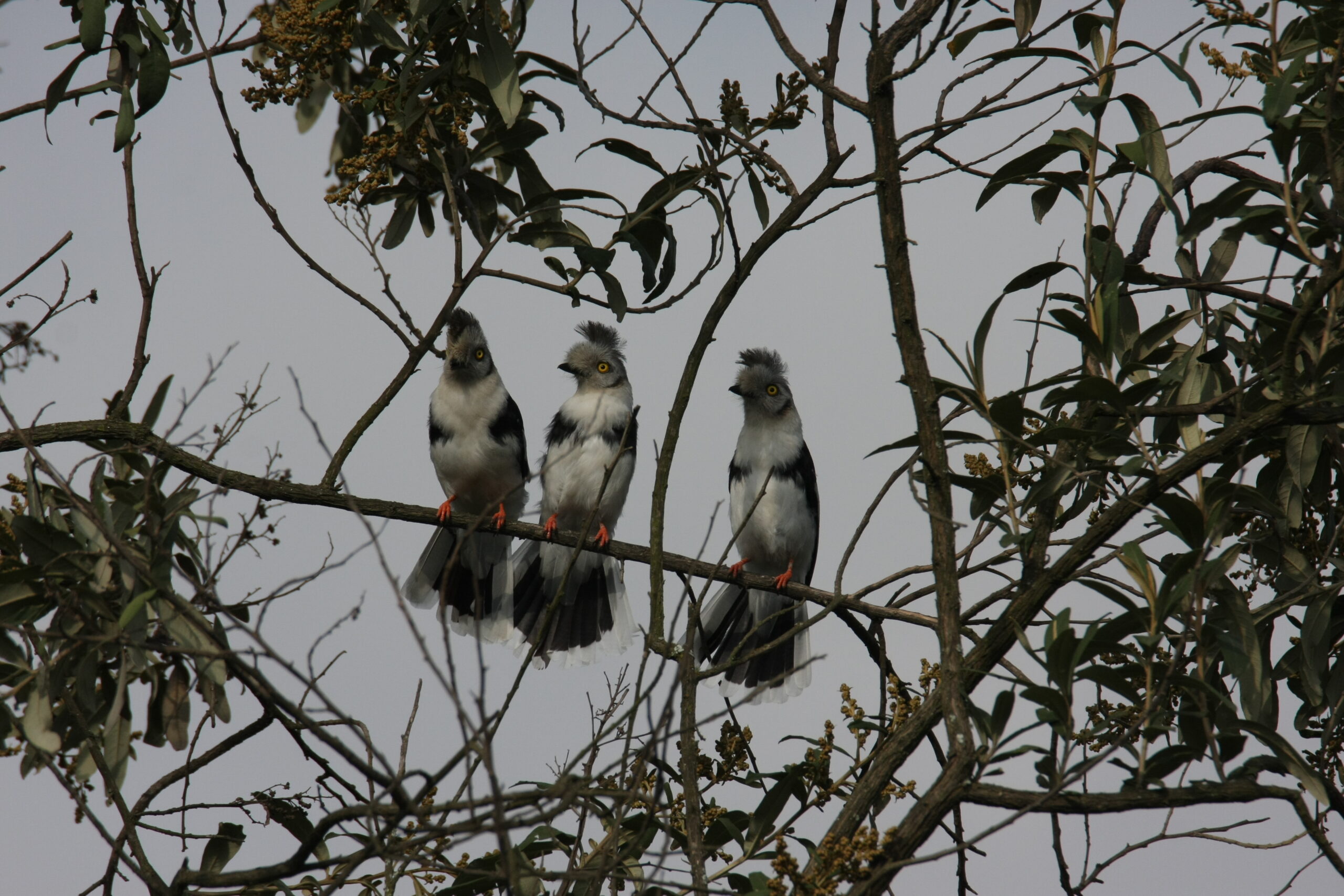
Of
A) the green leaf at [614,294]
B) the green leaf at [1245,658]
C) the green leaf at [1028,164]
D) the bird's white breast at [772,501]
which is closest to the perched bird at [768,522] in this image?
the bird's white breast at [772,501]

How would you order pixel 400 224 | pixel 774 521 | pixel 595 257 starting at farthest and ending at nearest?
pixel 774 521, pixel 400 224, pixel 595 257

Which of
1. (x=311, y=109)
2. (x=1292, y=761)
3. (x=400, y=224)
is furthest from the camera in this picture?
(x=311, y=109)

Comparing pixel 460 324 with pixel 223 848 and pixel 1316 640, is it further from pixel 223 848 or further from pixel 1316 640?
pixel 1316 640

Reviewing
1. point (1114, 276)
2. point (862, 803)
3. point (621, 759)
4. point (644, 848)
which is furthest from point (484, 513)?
point (1114, 276)

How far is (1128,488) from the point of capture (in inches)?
105

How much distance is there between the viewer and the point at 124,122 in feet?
11.4

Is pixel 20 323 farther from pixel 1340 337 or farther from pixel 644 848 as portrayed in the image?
pixel 1340 337

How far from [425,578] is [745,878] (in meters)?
3.41

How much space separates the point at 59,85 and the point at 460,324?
2954 mm

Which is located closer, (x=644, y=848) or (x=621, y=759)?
(x=621, y=759)

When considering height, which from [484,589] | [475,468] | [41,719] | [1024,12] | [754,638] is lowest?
[41,719]

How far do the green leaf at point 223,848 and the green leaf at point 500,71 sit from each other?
237 centimetres

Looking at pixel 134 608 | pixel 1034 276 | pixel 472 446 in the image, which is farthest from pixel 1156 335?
pixel 472 446

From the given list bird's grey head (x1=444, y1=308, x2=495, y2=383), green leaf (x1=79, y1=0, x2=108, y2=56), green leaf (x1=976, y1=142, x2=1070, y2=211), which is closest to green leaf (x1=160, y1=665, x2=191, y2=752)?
green leaf (x1=79, y1=0, x2=108, y2=56)
